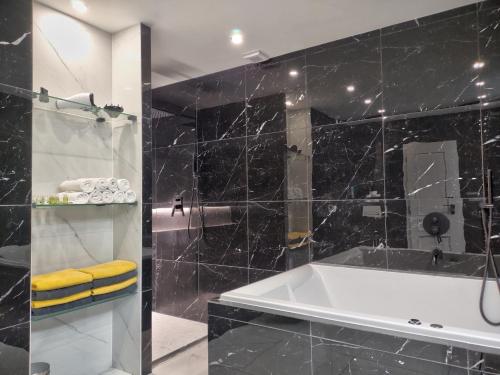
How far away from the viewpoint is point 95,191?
7.16 feet

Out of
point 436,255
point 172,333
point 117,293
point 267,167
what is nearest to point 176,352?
point 172,333

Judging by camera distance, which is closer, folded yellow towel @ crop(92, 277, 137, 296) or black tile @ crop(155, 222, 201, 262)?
folded yellow towel @ crop(92, 277, 137, 296)

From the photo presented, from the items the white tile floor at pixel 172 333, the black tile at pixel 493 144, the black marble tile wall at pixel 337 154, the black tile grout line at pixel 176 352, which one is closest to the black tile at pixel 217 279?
the black marble tile wall at pixel 337 154

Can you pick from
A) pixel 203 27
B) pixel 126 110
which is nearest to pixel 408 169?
pixel 203 27

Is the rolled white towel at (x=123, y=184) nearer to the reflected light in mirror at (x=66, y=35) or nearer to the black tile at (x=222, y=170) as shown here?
the reflected light in mirror at (x=66, y=35)

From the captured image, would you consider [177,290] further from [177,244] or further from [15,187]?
[15,187]

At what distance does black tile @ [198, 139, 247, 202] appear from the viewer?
3.30m

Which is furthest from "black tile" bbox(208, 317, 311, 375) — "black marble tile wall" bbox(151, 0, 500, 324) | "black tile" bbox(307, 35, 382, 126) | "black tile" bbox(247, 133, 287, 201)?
"black tile" bbox(307, 35, 382, 126)

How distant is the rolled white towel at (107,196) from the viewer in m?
2.22

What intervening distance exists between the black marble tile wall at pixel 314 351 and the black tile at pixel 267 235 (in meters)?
1.16

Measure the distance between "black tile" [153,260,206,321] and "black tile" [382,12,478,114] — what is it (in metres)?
2.45

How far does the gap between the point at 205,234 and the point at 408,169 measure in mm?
1963

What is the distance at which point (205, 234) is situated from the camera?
139 inches

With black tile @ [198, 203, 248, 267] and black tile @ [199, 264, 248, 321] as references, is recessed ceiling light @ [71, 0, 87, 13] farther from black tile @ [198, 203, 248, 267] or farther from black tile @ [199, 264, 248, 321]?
black tile @ [199, 264, 248, 321]
